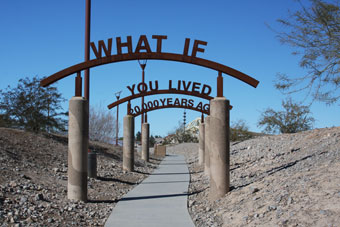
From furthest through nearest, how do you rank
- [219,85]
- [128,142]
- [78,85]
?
[128,142] < [219,85] < [78,85]

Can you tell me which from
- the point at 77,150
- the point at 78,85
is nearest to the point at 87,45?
the point at 78,85

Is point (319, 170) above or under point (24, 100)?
under

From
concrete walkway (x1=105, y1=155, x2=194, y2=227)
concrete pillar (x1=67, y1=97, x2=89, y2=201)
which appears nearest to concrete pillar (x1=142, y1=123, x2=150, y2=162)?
concrete walkway (x1=105, y1=155, x2=194, y2=227)

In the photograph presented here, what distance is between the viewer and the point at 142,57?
1084cm

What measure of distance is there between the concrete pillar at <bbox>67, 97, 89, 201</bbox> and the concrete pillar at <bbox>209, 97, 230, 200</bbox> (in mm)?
3530

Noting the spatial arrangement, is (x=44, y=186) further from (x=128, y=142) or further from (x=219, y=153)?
(x=128, y=142)

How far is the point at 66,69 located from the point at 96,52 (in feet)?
3.21

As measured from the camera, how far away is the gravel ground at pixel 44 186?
8.23 meters

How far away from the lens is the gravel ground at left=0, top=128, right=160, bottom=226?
8.23 m

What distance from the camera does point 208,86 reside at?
55.6 ft

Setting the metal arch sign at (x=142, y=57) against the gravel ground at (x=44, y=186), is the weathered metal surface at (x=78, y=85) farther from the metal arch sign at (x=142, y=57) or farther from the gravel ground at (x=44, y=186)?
the gravel ground at (x=44, y=186)

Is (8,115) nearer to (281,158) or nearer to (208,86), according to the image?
(208,86)

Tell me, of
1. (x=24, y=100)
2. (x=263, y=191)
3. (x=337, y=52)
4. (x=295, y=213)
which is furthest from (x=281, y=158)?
(x=24, y=100)

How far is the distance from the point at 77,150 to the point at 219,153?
3853 millimetres
